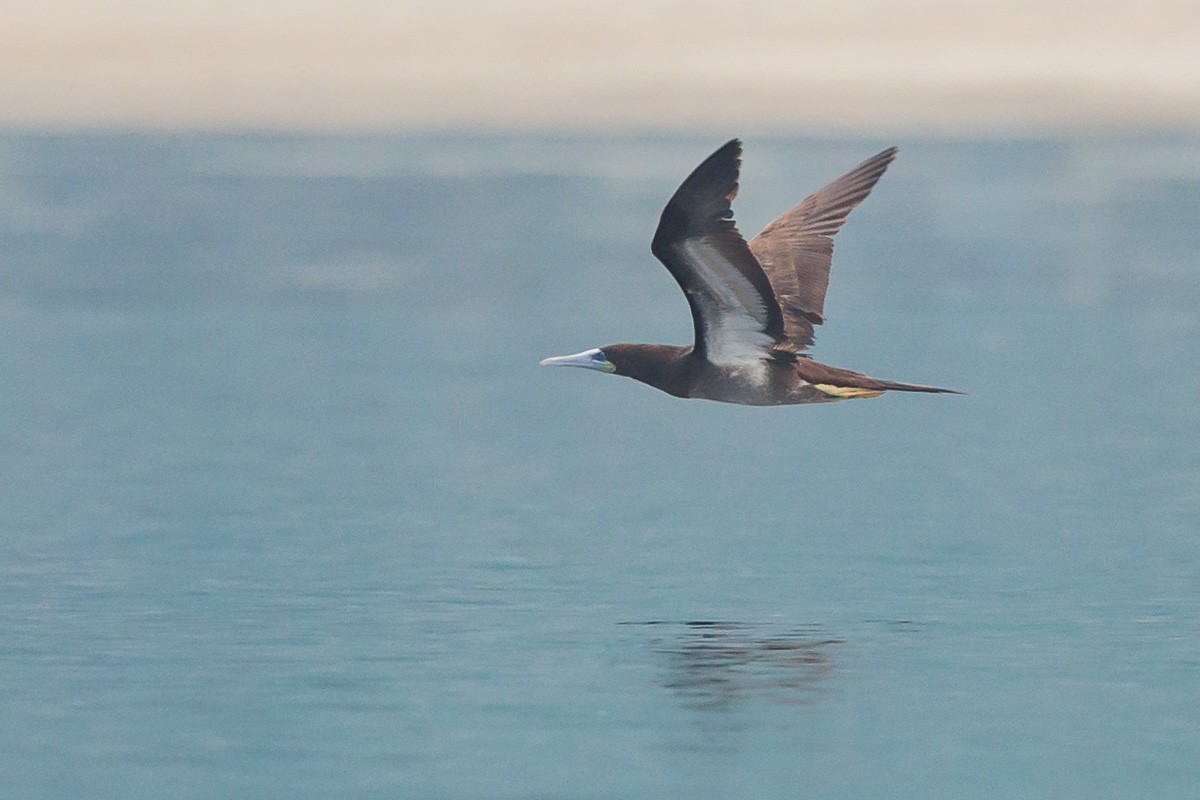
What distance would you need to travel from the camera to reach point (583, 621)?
18.6 meters

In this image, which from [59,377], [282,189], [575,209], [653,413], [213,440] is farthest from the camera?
[282,189]

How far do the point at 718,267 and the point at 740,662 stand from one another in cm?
230

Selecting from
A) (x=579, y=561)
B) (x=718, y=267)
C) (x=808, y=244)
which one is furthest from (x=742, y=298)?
(x=579, y=561)

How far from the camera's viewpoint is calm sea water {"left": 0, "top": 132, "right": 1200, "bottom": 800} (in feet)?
50.3

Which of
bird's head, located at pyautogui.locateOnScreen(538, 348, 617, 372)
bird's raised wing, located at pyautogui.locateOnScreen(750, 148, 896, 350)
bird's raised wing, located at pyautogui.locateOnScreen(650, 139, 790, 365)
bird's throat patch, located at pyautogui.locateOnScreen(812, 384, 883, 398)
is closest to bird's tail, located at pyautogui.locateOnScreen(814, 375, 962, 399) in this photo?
bird's throat patch, located at pyautogui.locateOnScreen(812, 384, 883, 398)

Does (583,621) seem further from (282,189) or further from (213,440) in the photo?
(282,189)

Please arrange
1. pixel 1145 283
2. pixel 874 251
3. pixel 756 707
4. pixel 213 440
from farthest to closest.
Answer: pixel 874 251, pixel 1145 283, pixel 213 440, pixel 756 707

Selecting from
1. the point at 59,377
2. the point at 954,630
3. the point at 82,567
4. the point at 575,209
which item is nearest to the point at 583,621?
the point at 954,630

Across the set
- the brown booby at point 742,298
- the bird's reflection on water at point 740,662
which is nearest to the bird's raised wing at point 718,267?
the brown booby at point 742,298

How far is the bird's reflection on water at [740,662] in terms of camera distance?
645 inches

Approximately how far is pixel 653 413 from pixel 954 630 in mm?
16388

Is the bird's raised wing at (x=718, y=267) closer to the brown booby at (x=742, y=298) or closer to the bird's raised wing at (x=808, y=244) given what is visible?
the brown booby at (x=742, y=298)

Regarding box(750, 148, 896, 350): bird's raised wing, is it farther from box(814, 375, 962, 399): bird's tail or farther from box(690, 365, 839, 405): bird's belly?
box(814, 375, 962, 399): bird's tail

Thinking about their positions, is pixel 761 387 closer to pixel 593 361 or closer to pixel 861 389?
pixel 861 389
